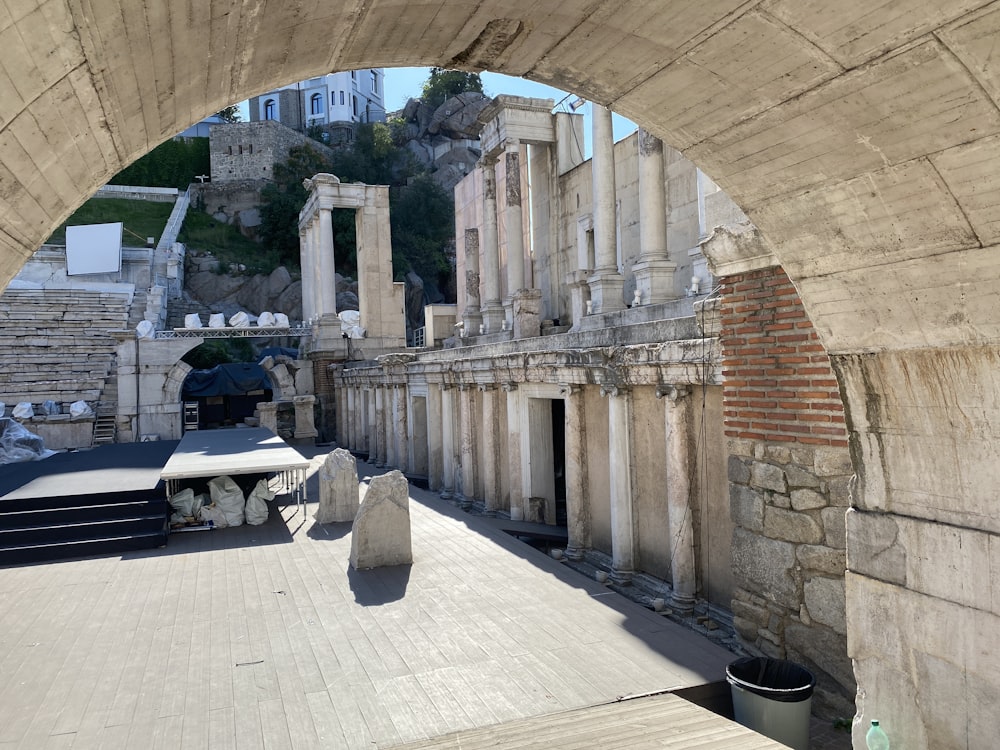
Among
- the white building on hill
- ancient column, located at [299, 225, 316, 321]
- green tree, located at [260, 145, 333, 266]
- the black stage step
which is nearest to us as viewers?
the black stage step

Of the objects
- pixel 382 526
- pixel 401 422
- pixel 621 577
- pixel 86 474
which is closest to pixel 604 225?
pixel 401 422

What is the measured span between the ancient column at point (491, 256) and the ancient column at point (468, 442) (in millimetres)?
8761

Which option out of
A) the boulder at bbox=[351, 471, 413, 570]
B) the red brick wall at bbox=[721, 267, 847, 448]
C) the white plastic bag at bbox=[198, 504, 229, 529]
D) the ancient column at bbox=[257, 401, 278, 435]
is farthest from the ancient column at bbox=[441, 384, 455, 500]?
the ancient column at bbox=[257, 401, 278, 435]

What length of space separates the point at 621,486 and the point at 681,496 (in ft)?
4.19

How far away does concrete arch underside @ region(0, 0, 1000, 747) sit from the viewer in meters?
2.05

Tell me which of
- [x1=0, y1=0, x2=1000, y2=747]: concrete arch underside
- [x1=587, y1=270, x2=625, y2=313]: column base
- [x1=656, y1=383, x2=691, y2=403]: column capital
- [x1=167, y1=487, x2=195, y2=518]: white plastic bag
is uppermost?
[x1=587, y1=270, x2=625, y2=313]: column base

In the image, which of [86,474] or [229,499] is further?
[86,474]

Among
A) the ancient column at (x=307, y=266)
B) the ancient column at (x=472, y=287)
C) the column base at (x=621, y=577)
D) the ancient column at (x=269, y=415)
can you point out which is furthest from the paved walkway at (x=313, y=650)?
the ancient column at (x=307, y=266)

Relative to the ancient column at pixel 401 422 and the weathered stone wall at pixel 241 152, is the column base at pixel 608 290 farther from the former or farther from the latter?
the weathered stone wall at pixel 241 152

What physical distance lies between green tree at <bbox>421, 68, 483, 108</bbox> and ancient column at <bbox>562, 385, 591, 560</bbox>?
52256 millimetres

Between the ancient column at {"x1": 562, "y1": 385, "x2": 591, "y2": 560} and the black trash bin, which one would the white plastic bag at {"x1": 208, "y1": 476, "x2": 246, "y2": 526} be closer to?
the ancient column at {"x1": 562, "y1": 385, "x2": 591, "y2": 560}

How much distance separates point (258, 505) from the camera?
45.5 ft

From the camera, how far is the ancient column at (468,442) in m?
15.5

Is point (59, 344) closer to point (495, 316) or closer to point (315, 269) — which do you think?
point (315, 269)
